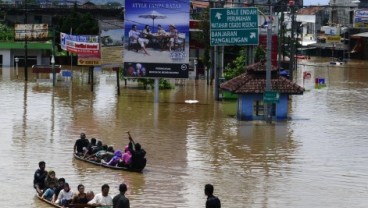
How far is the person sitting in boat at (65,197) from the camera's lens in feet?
63.7

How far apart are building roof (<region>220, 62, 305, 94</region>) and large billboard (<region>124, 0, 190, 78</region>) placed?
5.83m

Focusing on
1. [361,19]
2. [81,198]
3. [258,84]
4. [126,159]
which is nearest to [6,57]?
[258,84]

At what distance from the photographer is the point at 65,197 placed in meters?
19.5

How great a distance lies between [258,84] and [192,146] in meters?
9.02

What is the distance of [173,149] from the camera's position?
3059 cm

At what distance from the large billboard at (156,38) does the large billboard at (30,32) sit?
23.4m

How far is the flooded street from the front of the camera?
74.6 feet

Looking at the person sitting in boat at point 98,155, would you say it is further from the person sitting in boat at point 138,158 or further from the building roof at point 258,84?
the building roof at point 258,84

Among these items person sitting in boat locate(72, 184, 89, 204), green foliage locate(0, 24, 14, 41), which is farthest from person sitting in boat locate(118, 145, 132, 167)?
green foliage locate(0, 24, 14, 41)

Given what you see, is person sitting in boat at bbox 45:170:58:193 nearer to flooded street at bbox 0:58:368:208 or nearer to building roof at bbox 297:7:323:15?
flooded street at bbox 0:58:368:208

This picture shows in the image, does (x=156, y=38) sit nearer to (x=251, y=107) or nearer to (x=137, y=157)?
(x=251, y=107)

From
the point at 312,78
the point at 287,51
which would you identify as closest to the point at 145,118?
the point at 312,78

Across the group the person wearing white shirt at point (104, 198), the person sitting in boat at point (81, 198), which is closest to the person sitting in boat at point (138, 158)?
the person sitting in boat at point (81, 198)

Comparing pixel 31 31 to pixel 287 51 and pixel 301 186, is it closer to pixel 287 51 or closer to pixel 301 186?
pixel 287 51
